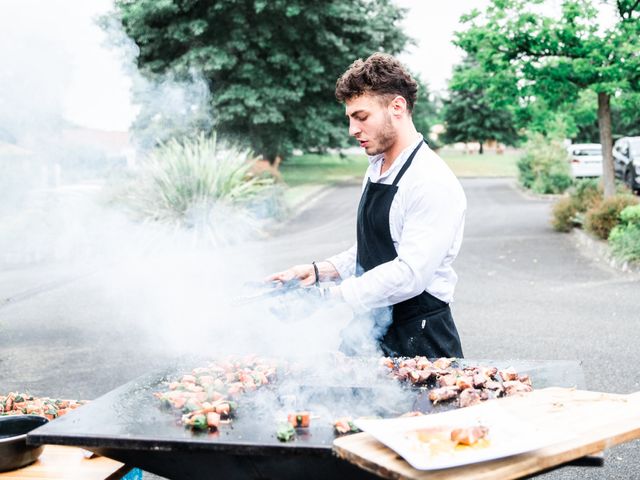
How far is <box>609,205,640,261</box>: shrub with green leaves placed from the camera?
1003 cm

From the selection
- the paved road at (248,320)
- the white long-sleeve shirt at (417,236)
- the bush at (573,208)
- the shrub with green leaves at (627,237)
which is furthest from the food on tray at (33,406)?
the bush at (573,208)

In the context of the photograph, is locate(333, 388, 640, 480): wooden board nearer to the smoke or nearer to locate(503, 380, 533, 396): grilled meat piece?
locate(503, 380, 533, 396): grilled meat piece

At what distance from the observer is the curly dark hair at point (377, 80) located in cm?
284

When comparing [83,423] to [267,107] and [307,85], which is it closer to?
[267,107]

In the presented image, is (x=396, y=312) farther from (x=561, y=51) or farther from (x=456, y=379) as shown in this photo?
(x=561, y=51)

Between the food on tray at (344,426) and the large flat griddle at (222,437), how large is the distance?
0.03m

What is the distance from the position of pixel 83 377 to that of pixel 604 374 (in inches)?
175

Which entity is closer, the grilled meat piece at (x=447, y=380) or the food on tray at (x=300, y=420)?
the food on tray at (x=300, y=420)

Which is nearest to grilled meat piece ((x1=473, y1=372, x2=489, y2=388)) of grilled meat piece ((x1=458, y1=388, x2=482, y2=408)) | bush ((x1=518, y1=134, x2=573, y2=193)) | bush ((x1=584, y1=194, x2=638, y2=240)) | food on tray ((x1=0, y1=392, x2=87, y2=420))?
grilled meat piece ((x1=458, y1=388, x2=482, y2=408))

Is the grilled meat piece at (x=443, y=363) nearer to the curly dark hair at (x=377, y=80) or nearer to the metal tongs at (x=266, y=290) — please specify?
the metal tongs at (x=266, y=290)

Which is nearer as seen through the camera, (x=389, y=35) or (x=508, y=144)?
(x=389, y=35)

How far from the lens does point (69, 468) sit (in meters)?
2.66

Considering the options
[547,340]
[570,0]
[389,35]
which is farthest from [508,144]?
[547,340]

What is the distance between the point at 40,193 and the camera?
14.2m
